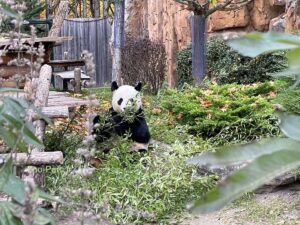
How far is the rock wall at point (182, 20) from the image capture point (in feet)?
42.1

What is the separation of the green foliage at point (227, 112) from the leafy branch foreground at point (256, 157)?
469cm

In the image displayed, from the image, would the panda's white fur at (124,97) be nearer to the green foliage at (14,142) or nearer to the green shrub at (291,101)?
the green shrub at (291,101)

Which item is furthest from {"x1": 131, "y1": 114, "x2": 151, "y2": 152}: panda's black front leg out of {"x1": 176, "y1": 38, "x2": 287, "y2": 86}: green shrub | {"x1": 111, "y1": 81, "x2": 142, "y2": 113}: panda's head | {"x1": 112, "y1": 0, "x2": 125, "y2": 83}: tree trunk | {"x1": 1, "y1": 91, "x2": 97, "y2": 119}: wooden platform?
{"x1": 112, "y1": 0, "x2": 125, "y2": 83}: tree trunk

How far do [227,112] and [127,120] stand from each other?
3.98 feet

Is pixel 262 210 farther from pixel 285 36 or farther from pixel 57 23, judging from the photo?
pixel 57 23

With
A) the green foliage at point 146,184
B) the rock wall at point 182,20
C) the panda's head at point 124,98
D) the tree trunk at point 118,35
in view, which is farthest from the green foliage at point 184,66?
the green foliage at point 146,184

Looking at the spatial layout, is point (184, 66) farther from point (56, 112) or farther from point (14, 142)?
point (14, 142)

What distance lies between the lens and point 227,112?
17.9 feet

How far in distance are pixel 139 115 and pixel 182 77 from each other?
7013 mm

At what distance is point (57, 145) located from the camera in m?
4.46

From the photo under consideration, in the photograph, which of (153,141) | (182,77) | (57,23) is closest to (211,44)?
(182,77)

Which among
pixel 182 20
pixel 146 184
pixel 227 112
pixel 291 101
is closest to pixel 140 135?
pixel 146 184

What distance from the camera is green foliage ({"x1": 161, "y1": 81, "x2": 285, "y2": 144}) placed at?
5254 millimetres

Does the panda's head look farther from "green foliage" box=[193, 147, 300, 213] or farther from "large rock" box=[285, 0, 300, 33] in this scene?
"large rock" box=[285, 0, 300, 33]
